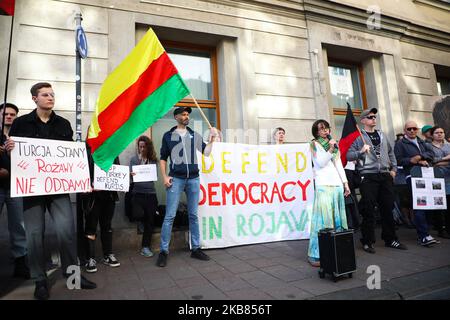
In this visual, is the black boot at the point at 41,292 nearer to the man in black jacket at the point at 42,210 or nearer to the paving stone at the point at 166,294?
the man in black jacket at the point at 42,210

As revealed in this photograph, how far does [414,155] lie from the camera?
17.6 feet

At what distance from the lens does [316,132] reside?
166 inches

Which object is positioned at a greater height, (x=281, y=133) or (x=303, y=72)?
(x=303, y=72)

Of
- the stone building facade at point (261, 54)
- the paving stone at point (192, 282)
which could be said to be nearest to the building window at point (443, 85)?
the stone building facade at point (261, 54)

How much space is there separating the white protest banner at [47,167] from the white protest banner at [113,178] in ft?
2.05

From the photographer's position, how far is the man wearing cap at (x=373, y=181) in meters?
4.68

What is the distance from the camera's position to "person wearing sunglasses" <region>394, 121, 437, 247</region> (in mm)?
5043

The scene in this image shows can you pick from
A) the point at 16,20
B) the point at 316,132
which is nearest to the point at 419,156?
the point at 316,132

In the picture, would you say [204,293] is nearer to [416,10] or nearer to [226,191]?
[226,191]

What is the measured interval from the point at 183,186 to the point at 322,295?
2308mm

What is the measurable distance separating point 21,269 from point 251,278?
9.19 feet

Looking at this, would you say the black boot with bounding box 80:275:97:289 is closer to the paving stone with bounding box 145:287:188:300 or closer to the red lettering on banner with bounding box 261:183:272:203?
the paving stone with bounding box 145:287:188:300
